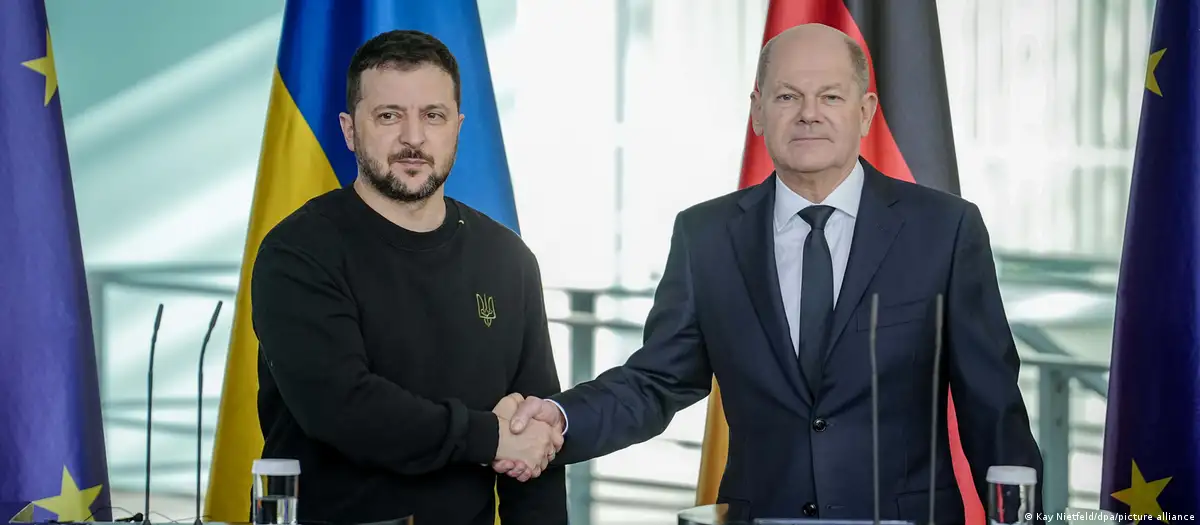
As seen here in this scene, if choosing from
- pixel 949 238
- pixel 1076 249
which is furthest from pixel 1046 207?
pixel 949 238

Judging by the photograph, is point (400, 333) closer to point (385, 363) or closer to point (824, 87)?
point (385, 363)

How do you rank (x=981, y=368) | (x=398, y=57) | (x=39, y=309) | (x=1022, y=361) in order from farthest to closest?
(x=1022, y=361)
(x=39, y=309)
(x=398, y=57)
(x=981, y=368)

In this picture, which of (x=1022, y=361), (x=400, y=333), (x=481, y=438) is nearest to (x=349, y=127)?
(x=400, y=333)

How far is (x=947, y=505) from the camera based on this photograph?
2.20 m

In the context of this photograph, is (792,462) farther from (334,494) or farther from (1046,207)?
(1046,207)

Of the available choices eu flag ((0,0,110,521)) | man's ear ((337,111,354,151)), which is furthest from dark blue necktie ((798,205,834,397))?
eu flag ((0,0,110,521))

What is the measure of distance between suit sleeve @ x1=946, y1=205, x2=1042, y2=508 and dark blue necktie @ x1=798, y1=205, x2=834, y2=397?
22 cm

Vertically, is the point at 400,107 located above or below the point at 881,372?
above

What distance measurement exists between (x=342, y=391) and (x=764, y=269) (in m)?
0.78

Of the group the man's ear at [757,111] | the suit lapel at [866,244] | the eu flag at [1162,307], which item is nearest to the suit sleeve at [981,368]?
the suit lapel at [866,244]

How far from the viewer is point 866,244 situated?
2.26m

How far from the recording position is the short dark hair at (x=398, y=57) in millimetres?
2408

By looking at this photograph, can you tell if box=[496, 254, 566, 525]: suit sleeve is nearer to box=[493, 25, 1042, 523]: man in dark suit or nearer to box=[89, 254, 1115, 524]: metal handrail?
box=[493, 25, 1042, 523]: man in dark suit

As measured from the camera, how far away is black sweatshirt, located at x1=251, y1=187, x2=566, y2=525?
222 centimetres
